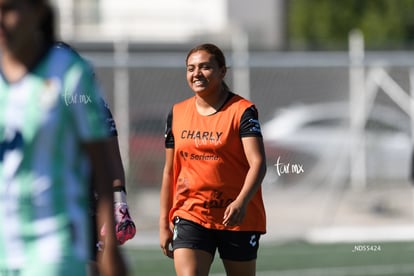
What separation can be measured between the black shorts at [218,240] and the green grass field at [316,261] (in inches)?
195

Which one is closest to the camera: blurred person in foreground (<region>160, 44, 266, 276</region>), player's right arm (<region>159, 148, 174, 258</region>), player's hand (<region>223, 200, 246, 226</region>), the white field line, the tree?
player's hand (<region>223, 200, 246, 226</region>)

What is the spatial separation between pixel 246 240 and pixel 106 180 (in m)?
3.28

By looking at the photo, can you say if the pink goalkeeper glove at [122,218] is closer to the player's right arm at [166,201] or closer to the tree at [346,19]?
the player's right arm at [166,201]

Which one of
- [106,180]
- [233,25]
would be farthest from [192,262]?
[233,25]

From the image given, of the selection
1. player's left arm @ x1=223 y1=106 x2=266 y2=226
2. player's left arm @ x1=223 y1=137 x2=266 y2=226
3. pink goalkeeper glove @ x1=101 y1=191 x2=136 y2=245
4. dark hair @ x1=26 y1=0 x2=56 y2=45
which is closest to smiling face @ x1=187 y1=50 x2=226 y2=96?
player's left arm @ x1=223 y1=106 x2=266 y2=226

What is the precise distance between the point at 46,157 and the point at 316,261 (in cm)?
1018

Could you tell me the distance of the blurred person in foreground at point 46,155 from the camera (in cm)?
412

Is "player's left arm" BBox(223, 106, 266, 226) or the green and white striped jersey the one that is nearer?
the green and white striped jersey

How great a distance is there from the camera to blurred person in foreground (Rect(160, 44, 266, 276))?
23.8ft

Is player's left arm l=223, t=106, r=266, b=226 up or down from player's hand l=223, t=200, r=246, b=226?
up

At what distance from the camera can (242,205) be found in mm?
6984

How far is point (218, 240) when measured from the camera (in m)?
7.38

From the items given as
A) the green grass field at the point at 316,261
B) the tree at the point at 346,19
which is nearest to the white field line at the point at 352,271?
the green grass field at the point at 316,261

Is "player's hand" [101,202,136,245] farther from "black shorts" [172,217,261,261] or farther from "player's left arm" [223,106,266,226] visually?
"black shorts" [172,217,261,261]
